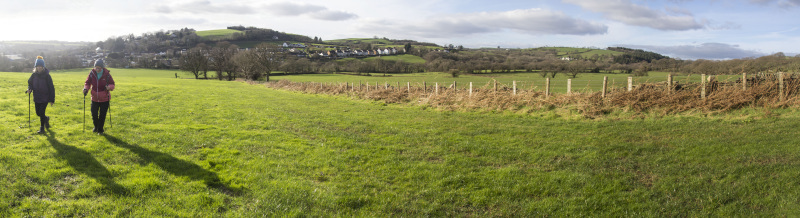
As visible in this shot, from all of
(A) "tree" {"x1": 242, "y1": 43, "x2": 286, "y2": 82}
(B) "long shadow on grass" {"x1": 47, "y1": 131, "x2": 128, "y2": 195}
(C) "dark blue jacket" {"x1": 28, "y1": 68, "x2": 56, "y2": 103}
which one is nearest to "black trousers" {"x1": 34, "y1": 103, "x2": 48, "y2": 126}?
(C) "dark blue jacket" {"x1": 28, "y1": 68, "x2": 56, "y2": 103}

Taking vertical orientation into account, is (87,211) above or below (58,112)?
below

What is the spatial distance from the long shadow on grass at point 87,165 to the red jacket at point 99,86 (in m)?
1.58

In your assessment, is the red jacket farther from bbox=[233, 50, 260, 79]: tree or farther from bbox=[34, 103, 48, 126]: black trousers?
bbox=[233, 50, 260, 79]: tree

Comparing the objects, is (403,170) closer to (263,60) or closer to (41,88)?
(41,88)

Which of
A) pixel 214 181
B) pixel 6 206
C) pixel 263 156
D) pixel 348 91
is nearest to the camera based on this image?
pixel 6 206

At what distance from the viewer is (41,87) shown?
10406mm

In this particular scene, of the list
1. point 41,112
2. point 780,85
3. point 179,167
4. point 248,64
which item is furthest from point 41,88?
point 248,64

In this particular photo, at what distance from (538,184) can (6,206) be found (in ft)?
27.7

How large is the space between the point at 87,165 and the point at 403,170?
6279mm

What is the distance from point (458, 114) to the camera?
722 inches

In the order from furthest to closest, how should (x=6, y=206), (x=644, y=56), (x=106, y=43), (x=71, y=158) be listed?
(x=106, y=43) < (x=644, y=56) < (x=71, y=158) < (x=6, y=206)

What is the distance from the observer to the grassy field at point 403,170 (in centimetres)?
600

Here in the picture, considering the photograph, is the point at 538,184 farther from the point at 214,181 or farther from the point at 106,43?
the point at 106,43

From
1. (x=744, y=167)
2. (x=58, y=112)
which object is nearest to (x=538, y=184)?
(x=744, y=167)
